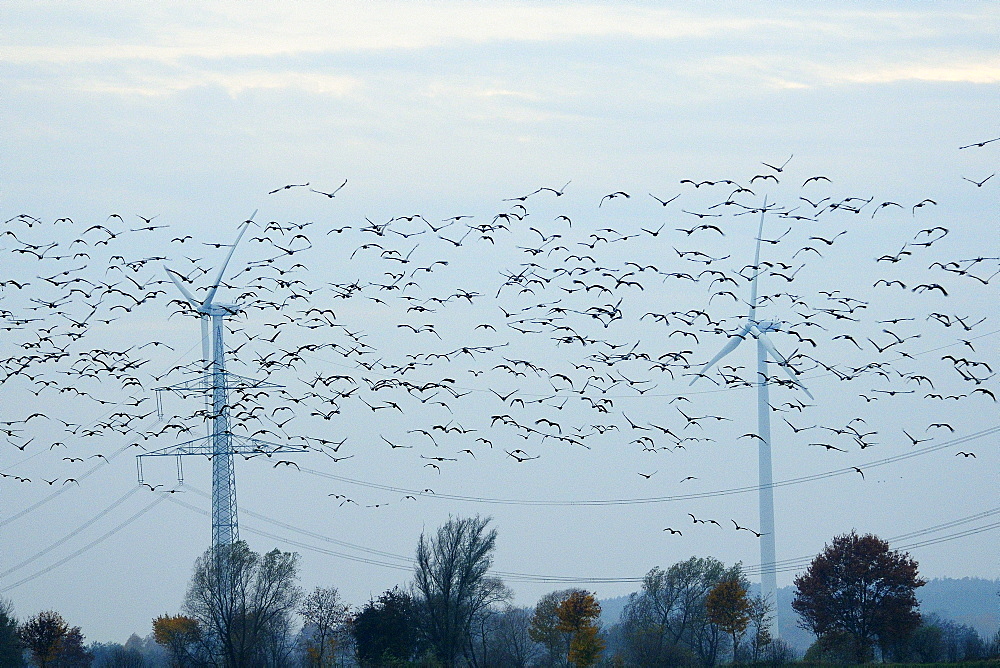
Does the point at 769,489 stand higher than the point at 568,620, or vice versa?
the point at 769,489

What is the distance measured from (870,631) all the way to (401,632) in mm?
32548

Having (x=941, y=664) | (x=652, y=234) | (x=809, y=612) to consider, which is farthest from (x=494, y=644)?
(x=652, y=234)

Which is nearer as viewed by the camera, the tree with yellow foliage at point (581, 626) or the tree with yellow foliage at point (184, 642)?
the tree with yellow foliage at point (184, 642)

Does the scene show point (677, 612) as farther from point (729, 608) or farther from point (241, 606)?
point (241, 606)

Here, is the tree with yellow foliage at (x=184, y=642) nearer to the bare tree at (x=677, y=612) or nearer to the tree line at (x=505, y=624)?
the tree line at (x=505, y=624)

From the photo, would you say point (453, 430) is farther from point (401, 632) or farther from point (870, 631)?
point (870, 631)

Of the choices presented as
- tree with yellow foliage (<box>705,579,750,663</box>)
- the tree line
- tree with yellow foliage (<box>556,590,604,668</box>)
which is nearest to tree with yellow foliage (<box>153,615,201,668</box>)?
the tree line

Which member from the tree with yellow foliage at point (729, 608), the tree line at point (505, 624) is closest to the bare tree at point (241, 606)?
the tree line at point (505, 624)

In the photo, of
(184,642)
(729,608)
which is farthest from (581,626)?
(184,642)

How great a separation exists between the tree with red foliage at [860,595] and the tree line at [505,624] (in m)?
0.09

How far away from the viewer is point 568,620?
344 feet

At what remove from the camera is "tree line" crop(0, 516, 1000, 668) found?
292ft

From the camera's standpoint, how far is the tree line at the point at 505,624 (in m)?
88.9

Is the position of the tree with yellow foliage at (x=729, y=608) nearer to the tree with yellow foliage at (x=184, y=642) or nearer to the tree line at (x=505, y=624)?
the tree line at (x=505, y=624)
